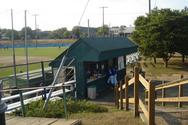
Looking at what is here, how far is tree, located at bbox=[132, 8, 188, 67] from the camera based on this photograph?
36.1 m

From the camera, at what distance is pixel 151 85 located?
6723 millimetres

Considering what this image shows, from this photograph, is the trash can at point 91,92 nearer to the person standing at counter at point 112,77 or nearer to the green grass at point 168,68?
the person standing at counter at point 112,77

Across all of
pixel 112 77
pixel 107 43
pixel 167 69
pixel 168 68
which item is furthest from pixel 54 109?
pixel 168 68

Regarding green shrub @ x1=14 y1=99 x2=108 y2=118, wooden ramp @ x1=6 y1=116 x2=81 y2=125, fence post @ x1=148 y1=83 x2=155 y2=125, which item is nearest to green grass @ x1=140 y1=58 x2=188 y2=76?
green shrub @ x1=14 y1=99 x2=108 y2=118

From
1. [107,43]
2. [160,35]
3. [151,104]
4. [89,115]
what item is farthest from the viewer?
[160,35]

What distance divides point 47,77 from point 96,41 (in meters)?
4.15

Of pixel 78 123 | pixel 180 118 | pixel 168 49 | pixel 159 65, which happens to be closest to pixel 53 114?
pixel 78 123

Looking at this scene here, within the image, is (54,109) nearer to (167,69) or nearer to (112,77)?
(112,77)

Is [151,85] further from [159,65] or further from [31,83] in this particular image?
[159,65]

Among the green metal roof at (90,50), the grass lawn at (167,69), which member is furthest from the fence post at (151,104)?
the grass lawn at (167,69)

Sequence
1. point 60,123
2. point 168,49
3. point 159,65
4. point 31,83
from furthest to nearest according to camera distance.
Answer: point 159,65
point 168,49
point 31,83
point 60,123

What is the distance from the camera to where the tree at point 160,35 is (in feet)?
118

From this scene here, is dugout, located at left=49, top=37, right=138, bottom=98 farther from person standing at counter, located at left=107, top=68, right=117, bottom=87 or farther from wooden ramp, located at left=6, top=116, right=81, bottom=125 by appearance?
wooden ramp, located at left=6, top=116, right=81, bottom=125

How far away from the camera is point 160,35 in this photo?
36500mm
